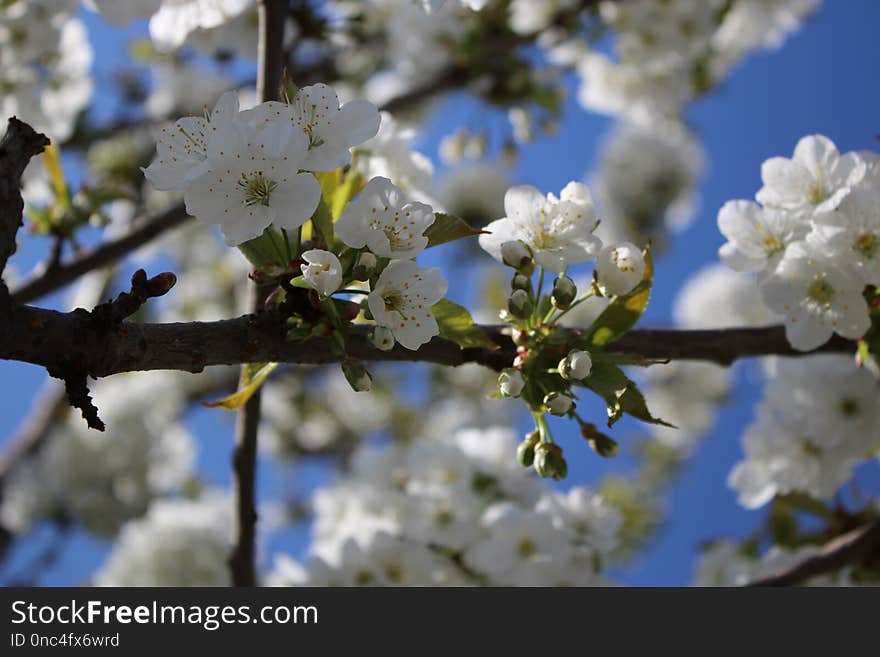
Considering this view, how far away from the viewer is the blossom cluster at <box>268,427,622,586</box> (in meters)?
2.33

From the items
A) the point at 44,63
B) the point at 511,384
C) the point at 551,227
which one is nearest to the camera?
the point at 511,384

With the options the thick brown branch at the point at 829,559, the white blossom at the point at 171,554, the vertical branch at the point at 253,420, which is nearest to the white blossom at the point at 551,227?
the vertical branch at the point at 253,420

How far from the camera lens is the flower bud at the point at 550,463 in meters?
1.37

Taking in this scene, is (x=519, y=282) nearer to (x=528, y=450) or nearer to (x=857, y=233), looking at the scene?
(x=528, y=450)

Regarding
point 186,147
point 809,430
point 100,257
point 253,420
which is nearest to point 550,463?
point 186,147

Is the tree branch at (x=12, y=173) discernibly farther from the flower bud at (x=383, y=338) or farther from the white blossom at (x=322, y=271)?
the flower bud at (x=383, y=338)

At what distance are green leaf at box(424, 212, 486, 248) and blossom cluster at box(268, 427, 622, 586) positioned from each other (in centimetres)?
120

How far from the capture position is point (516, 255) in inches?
54.5

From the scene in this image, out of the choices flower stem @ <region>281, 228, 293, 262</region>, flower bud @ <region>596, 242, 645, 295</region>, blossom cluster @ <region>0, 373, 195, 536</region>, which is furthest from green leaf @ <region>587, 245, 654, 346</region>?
blossom cluster @ <region>0, 373, 195, 536</region>

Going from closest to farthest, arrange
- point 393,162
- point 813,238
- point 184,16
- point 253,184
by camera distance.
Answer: point 253,184 < point 813,238 < point 393,162 < point 184,16

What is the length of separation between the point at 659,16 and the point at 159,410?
383 centimetres

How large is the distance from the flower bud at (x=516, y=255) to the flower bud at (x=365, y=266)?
224 mm

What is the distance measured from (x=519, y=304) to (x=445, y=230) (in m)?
0.16
